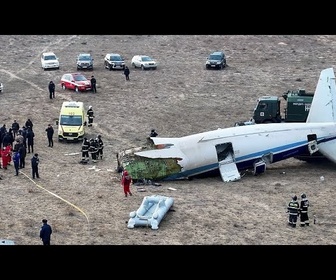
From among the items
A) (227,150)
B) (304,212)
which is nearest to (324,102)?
(227,150)

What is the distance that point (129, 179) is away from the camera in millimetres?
34844

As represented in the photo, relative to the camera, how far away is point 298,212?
3152 centimetres

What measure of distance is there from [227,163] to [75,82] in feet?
68.1

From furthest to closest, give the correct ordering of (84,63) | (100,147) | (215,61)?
(215,61), (84,63), (100,147)

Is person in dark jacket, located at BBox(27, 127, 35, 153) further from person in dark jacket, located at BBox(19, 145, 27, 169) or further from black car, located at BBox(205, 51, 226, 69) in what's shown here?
black car, located at BBox(205, 51, 226, 69)

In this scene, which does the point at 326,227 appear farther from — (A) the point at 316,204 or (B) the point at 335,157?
(B) the point at 335,157

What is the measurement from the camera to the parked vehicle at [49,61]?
2480 inches

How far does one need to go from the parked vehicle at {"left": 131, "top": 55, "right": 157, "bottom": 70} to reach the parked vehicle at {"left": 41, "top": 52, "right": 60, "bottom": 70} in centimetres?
599

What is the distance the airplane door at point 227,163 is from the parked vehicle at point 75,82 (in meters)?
19.5

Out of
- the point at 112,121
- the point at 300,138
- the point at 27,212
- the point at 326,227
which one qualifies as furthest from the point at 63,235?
the point at 112,121

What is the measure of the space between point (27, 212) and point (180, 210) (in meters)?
6.23

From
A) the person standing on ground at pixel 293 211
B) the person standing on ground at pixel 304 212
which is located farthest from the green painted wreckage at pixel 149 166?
the person standing on ground at pixel 304 212

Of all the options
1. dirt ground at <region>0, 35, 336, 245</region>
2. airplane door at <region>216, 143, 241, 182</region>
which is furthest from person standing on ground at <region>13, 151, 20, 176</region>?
airplane door at <region>216, 143, 241, 182</region>

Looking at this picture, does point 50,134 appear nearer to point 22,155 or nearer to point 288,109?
point 22,155
